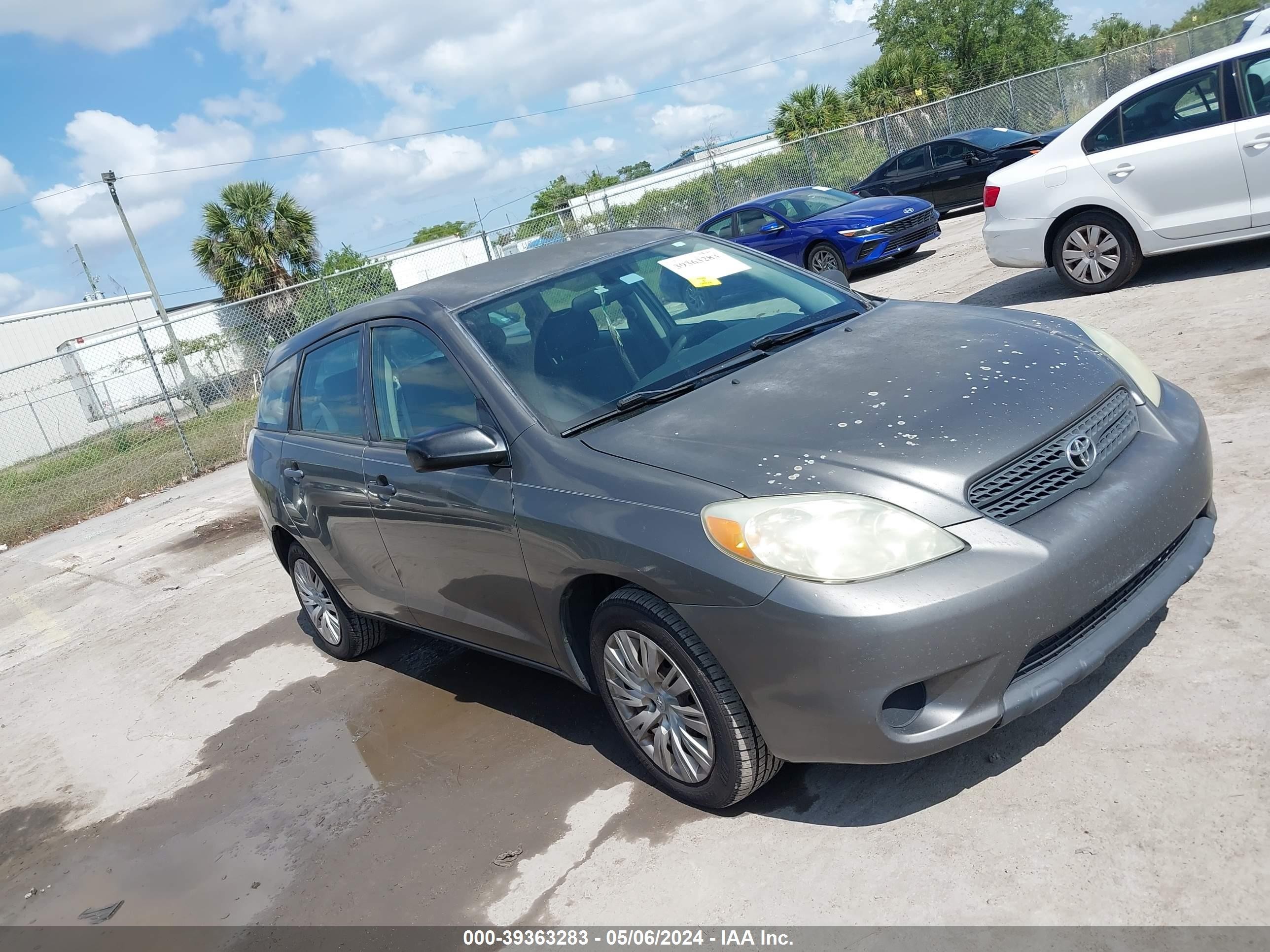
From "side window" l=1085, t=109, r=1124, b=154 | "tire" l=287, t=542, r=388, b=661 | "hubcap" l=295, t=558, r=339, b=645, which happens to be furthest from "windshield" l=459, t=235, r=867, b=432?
"side window" l=1085, t=109, r=1124, b=154

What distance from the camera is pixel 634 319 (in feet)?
13.2

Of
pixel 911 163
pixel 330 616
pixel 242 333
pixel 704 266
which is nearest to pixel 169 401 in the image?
pixel 330 616

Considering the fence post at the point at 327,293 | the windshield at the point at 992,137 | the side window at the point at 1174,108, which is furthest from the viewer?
the fence post at the point at 327,293

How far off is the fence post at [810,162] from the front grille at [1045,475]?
23577 millimetres

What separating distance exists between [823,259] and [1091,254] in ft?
20.9

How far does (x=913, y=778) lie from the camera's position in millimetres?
3160

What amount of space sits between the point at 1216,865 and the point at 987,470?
43.0 inches

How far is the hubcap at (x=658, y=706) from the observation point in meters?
3.08

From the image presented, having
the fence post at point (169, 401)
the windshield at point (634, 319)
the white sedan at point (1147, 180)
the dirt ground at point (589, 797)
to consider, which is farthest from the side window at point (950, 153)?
the windshield at point (634, 319)

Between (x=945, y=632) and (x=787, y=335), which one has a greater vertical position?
(x=787, y=335)

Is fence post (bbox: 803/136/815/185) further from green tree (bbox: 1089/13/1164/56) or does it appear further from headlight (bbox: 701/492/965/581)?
green tree (bbox: 1089/13/1164/56)

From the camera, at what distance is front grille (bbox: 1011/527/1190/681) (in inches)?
109

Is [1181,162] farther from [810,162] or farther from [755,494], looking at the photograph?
[810,162]

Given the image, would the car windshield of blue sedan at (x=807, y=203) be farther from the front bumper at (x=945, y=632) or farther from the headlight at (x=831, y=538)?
the headlight at (x=831, y=538)
